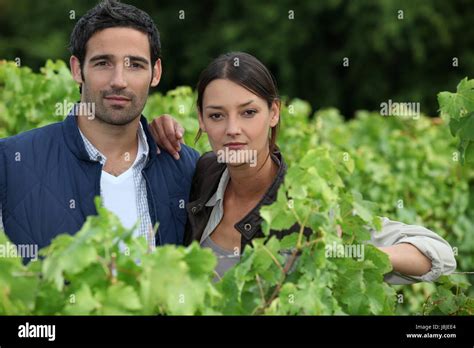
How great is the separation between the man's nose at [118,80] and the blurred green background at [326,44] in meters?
16.4

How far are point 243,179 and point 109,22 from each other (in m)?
0.74

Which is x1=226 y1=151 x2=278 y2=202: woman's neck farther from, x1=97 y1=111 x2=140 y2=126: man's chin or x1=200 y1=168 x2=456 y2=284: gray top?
x1=97 y1=111 x2=140 y2=126: man's chin

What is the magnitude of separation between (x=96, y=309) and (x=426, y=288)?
4876 mm

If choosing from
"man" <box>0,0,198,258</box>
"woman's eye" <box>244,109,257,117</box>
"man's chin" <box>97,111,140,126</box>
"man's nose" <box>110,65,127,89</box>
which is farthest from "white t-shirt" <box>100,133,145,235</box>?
"woman's eye" <box>244,109,257,117</box>

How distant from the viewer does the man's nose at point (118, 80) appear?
138 inches

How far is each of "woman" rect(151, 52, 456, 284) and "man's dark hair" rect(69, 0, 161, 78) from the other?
1.07ft

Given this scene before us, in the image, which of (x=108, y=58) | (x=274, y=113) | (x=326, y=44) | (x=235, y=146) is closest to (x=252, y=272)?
(x=235, y=146)

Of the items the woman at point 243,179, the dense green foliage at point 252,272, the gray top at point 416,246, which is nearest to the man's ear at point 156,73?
the woman at point 243,179

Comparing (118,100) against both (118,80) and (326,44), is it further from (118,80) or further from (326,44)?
(326,44)

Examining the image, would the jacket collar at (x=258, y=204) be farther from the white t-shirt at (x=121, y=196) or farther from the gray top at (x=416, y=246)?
the white t-shirt at (x=121, y=196)

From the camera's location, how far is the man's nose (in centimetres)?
351

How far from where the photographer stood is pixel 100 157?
362cm

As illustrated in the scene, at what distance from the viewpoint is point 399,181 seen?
6.94 metres
